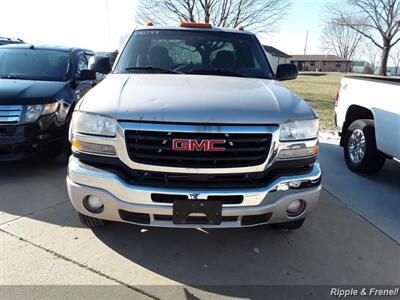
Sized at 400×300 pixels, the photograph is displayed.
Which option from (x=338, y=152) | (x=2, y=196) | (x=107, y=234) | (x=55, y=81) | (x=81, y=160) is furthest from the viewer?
(x=338, y=152)

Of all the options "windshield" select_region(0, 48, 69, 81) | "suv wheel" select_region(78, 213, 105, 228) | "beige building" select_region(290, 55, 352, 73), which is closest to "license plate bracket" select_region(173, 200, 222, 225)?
"suv wheel" select_region(78, 213, 105, 228)

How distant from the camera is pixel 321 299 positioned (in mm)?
2438

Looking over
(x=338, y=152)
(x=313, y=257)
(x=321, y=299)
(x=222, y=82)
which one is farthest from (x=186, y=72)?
(x=338, y=152)

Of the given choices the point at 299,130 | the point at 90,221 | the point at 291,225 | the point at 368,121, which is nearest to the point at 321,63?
the point at 368,121

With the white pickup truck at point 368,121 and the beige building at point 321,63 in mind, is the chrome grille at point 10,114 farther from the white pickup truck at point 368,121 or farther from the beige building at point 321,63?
the beige building at point 321,63

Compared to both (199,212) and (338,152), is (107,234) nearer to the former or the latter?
(199,212)

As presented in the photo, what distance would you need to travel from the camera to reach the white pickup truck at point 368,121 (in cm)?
414

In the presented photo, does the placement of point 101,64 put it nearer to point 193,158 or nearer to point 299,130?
point 193,158

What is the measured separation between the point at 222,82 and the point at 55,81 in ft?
10.2

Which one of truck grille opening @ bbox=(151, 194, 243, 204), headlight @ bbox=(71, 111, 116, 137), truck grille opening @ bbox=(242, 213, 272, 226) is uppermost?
headlight @ bbox=(71, 111, 116, 137)

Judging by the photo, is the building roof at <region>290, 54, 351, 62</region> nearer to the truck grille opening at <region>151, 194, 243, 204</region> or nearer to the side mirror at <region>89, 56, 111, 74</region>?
the side mirror at <region>89, 56, 111, 74</region>

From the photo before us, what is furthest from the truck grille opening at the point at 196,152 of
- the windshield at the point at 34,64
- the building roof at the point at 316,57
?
the building roof at the point at 316,57

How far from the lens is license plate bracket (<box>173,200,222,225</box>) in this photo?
2.41 m

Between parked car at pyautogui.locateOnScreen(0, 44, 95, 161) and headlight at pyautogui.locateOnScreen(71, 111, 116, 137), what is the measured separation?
2125mm
